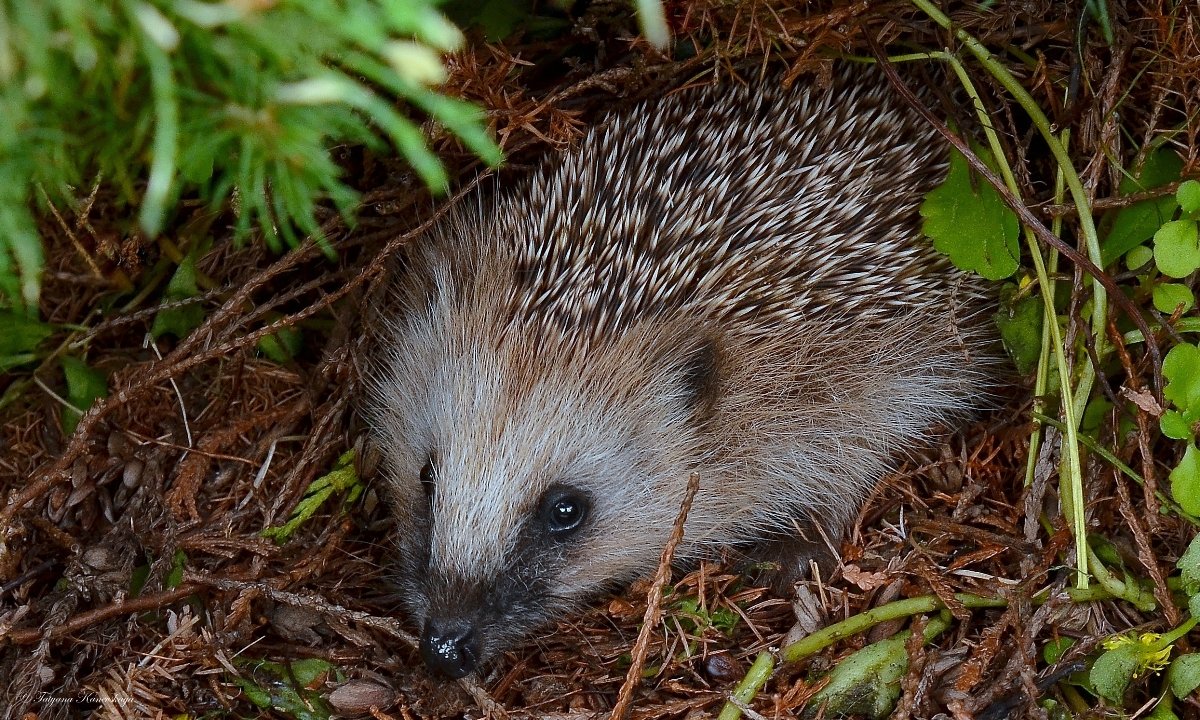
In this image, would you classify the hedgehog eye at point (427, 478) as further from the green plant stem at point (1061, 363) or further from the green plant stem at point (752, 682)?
the green plant stem at point (1061, 363)

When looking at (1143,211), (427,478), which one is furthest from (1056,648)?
(427,478)

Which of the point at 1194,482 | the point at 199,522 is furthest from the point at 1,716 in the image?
the point at 1194,482

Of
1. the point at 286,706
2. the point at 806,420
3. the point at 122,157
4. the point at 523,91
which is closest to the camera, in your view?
the point at 122,157

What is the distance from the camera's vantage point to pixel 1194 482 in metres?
2.18

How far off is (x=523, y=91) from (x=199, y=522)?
→ 4.50 ft

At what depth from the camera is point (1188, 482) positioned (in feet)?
7.17

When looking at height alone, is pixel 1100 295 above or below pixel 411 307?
above

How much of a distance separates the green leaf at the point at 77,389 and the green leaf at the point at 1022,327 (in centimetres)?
239

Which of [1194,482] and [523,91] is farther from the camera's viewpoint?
[523,91]

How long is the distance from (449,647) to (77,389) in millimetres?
1262

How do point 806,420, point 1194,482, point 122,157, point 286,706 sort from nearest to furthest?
point 122,157 < point 1194,482 < point 286,706 < point 806,420

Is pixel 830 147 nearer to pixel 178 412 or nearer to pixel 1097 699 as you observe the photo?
pixel 1097 699

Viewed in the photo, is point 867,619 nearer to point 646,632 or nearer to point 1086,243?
point 646,632

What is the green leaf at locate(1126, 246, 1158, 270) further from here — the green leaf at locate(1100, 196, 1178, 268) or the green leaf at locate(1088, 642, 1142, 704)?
the green leaf at locate(1088, 642, 1142, 704)
